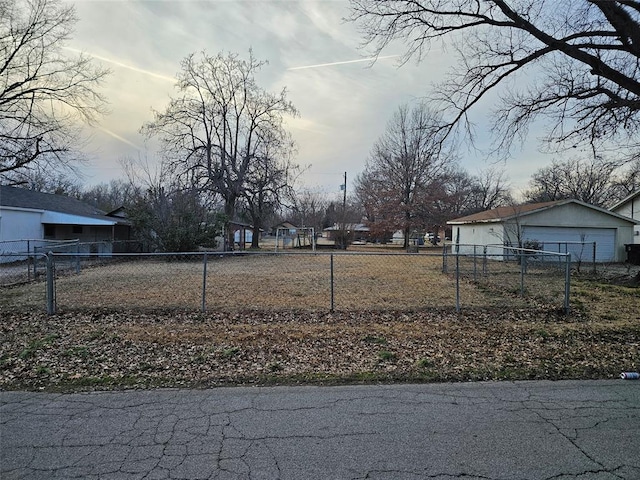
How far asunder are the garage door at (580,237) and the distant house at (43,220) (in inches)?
993

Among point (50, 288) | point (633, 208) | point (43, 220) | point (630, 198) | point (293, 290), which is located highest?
point (630, 198)

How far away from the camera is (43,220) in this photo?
22.4m

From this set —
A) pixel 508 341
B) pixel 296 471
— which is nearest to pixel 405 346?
pixel 508 341

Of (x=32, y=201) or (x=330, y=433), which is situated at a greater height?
(x=32, y=201)

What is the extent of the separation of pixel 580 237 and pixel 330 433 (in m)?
24.5

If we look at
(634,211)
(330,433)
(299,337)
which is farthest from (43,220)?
(634,211)

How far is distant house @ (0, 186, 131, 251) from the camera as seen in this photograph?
20422 mm

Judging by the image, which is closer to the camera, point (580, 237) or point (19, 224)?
point (19, 224)

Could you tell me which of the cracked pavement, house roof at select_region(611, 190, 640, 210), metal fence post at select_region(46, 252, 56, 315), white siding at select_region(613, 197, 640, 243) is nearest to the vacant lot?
metal fence post at select_region(46, 252, 56, 315)

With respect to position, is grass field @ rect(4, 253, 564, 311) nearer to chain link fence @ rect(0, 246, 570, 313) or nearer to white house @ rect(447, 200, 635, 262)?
chain link fence @ rect(0, 246, 570, 313)

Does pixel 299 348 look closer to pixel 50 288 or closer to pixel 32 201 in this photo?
pixel 50 288

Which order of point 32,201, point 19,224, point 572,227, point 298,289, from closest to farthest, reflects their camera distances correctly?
point 298,289
point 19,224
point 572,227
point 32,201

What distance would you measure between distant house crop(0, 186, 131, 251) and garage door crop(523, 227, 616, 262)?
2523 cm

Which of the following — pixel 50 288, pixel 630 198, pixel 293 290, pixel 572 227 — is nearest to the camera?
pixel 50 288
